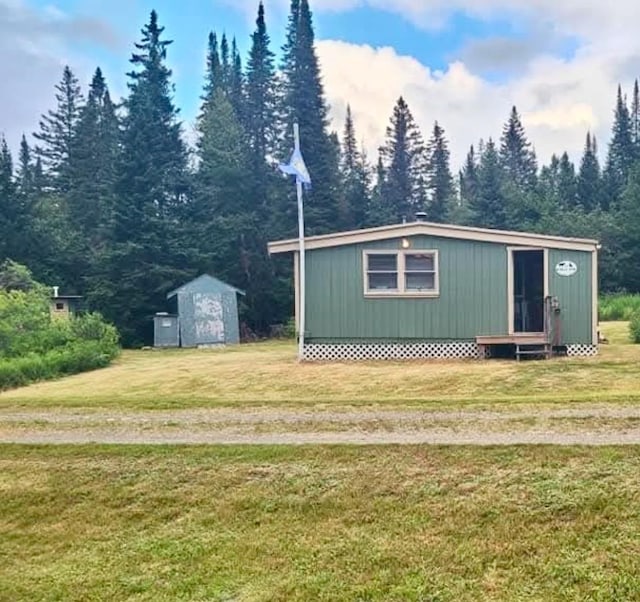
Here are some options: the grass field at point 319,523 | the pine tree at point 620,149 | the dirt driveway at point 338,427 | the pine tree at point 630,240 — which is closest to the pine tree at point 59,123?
the pine tree at point 630,240

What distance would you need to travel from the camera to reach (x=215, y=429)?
593cm

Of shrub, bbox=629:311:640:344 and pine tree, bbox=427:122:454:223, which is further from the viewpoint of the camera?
pine tree, bbox=427:122:454:223

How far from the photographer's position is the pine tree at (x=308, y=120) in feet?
103

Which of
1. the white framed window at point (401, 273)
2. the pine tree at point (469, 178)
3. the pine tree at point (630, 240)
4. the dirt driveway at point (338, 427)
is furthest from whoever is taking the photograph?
the pine tree at point (469, 178)

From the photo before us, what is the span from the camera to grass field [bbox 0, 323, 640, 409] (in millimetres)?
7438

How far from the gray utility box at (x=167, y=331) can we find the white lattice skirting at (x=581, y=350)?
13.0 meters

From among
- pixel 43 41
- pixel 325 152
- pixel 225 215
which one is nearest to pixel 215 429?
pixel 43 41

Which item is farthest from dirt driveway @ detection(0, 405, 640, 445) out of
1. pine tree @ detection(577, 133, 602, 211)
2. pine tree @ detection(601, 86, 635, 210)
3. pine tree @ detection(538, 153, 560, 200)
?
pine tree @ detection(601, 86, 635, 210)

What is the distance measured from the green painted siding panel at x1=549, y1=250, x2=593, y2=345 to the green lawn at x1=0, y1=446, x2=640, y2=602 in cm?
887

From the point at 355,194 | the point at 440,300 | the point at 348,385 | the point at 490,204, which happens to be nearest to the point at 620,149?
the point at 490,204

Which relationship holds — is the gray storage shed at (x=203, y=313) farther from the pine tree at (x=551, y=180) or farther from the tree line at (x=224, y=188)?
the pine tree at (x=551, y=180)

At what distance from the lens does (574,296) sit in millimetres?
12969

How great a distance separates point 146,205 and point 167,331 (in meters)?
6.52

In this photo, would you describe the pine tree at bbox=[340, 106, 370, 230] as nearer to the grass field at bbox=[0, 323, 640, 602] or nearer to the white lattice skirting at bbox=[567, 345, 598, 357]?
the white lattice skirting at bbox=[567, 345, 598, 357]
